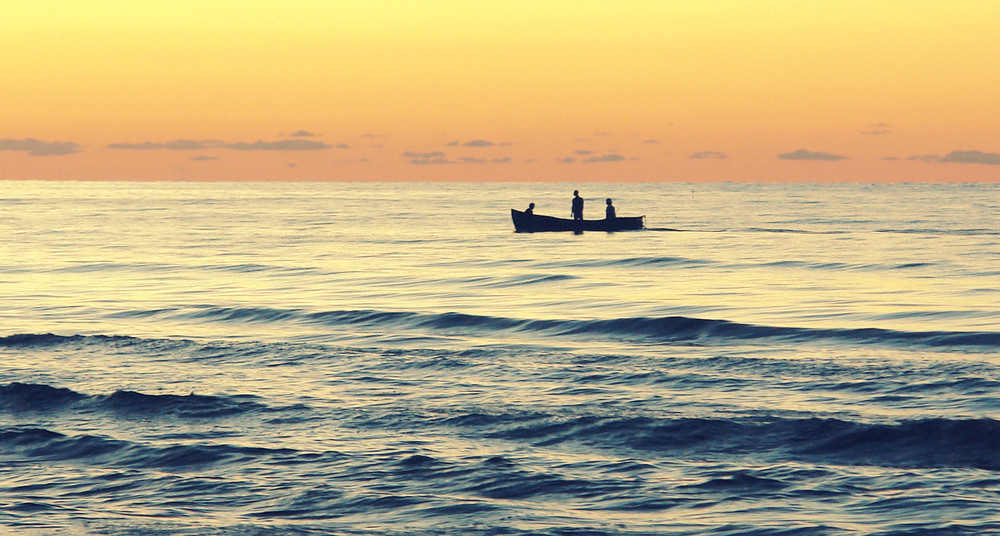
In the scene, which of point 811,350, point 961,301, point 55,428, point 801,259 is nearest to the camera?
point 55,428

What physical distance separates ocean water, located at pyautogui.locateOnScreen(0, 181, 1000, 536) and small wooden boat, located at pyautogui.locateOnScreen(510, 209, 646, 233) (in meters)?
24.7

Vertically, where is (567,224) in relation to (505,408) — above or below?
above

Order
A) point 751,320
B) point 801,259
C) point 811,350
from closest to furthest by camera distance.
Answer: point 811,350, point 751,320, point 801,259

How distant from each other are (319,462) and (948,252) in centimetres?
4052

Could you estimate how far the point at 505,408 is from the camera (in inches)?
557

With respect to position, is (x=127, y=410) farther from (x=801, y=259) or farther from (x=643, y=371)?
(x=801, y=259)

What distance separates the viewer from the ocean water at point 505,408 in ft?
32.6

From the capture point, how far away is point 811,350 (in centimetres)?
1905

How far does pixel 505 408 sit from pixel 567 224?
44.0 meters

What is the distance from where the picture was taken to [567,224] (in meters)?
57.8

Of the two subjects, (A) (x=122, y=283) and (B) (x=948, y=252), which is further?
(B) (x=948, y=252)

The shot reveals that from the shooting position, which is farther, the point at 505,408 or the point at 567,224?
the point at 567,224

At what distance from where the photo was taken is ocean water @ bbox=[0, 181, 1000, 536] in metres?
9.94

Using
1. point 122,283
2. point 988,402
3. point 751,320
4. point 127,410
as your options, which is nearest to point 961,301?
point 751,320
